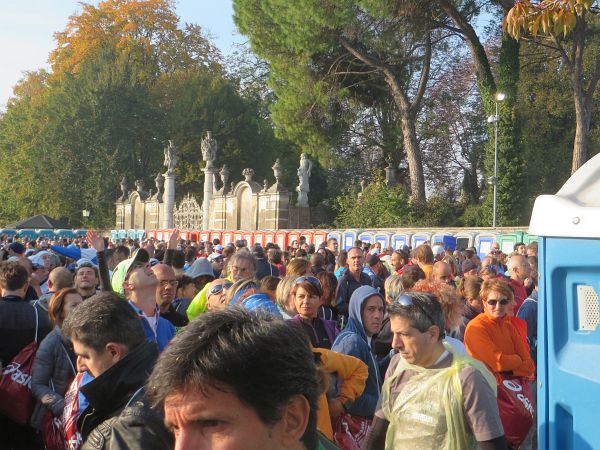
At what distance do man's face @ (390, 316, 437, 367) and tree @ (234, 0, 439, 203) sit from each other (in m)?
30.1

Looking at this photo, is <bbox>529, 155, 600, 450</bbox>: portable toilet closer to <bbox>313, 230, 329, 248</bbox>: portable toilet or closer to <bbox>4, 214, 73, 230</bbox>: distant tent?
<bbox>313, 230, 329, 248</bbox>: portable toilet

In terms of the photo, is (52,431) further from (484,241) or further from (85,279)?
(484,241)

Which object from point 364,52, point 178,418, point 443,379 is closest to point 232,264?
point 443,379

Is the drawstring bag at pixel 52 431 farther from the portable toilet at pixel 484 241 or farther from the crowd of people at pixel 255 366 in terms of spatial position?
the portable toilet at pixel 484 241

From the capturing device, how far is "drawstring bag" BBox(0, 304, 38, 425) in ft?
17.0

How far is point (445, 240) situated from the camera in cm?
2431

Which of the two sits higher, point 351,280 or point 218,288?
point 218,288

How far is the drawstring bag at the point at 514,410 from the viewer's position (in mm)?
5191

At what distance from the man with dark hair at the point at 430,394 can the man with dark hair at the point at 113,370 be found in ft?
3.76

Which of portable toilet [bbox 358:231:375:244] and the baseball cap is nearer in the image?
the baseball cap

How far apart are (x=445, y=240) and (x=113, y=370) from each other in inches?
858

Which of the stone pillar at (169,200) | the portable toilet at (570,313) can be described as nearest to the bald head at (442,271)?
the portable toilet at (570,313)

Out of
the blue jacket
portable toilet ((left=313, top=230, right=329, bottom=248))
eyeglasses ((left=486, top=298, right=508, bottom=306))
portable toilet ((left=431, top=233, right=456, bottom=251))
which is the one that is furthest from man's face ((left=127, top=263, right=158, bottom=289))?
portable toilet ((left=313, top=230, right=329, bottom=248))

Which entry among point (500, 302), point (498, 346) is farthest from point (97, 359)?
point (500, 302)
